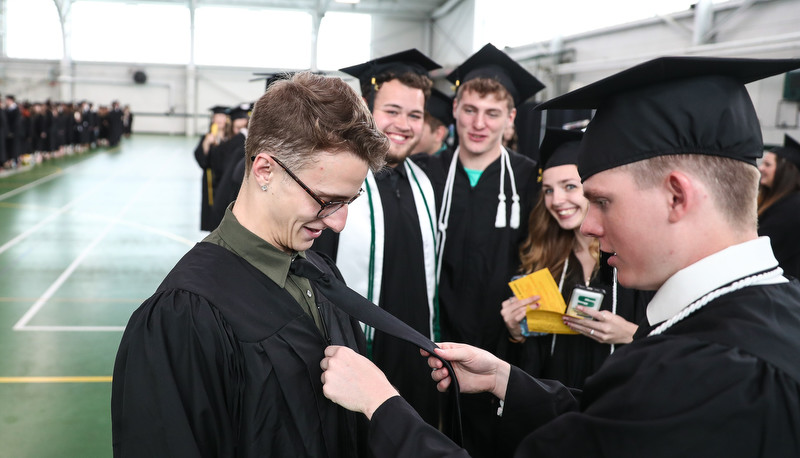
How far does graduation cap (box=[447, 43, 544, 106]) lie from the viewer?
3568mm

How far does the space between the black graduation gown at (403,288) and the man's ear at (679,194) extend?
5.46 ft

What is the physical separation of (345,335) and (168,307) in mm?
527

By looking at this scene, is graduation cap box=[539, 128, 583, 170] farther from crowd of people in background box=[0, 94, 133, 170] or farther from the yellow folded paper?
crowd of people in background box=[0, 94, 133, 170]

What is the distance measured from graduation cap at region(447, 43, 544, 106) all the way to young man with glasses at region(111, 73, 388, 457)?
82.6 inches

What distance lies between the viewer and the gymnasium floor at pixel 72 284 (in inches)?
168

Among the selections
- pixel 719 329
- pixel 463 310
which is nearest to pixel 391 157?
pixel 463 310

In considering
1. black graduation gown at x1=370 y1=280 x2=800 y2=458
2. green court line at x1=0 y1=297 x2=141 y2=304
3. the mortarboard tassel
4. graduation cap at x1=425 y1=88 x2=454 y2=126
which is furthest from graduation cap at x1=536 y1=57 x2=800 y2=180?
green court line at x1=0 y1=297 x2=141 y2=304

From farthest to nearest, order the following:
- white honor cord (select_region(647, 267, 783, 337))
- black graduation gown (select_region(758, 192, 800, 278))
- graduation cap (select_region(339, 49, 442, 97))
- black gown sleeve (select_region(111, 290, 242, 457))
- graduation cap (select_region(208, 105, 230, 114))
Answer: graduation cap (select_region(208, 105, 230, 114)) → black graduation gown (select_region(758, 192, 800, 278)) → graduation cap (select_region(339, 49, 442, 97)) → black gown sleeve (select_region(111, 290, 242, 457)) → white honor cord (select_region(647, 267, 783, 337))

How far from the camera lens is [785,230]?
4602 mm

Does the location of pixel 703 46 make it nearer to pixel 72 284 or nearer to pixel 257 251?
pixel 72 284

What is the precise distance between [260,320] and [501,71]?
100 inches

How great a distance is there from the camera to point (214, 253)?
5.11ft

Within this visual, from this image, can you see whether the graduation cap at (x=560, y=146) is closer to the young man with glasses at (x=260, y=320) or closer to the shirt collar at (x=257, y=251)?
the young man with glasses at (x=260, y=320)

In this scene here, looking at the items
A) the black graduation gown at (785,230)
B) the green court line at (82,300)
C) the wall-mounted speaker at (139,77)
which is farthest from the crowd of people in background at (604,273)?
the wall-mounted speaker at (139,77)
